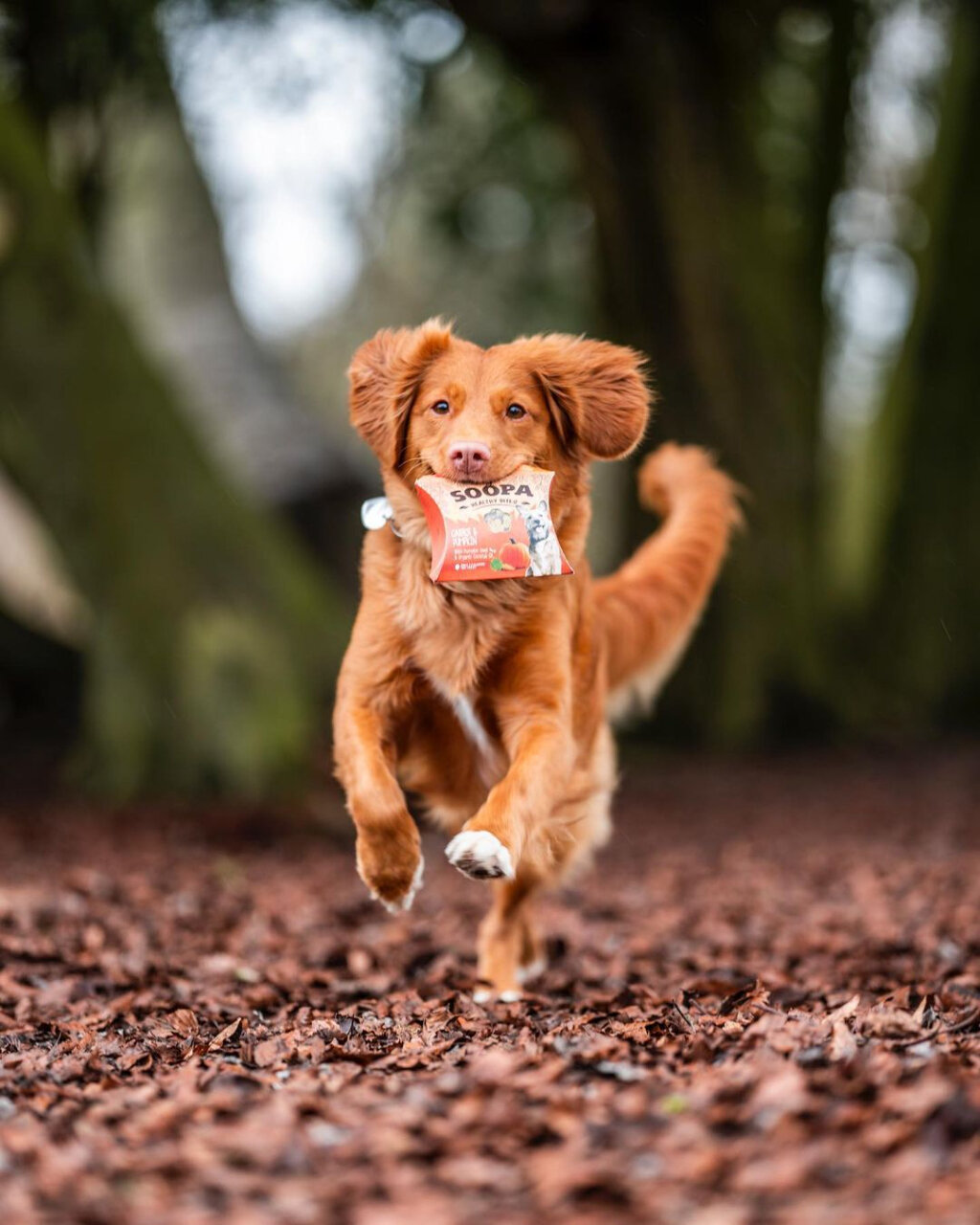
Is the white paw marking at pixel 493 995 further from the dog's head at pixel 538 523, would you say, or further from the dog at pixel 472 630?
the dog's head at pixel 538 523

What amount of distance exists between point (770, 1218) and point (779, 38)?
11.5 metres

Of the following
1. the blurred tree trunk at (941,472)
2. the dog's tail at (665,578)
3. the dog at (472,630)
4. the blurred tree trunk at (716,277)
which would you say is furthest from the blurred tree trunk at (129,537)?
the blurred tree trunk at (941,472)

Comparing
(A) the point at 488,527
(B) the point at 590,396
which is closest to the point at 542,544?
(A) the point at 488,527

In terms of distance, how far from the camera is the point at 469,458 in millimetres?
3797

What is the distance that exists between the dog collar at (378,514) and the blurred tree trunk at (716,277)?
21.8 ft

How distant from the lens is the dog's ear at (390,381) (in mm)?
4195

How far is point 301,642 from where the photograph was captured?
381 inches

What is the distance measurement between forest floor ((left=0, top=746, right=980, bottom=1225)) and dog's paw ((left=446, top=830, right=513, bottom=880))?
1.38 feet

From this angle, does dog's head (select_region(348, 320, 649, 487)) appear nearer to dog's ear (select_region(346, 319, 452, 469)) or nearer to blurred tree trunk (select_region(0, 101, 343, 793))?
dog's ear (select_region(346, 319, 452, 469))

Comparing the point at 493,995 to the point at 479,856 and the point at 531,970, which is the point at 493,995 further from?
the point at 479,856

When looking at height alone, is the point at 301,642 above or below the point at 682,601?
below

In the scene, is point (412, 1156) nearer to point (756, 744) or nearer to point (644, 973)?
point (644, 973)

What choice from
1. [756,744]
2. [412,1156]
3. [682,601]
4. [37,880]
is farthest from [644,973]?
[756,744]

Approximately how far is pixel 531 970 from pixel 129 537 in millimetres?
5069
